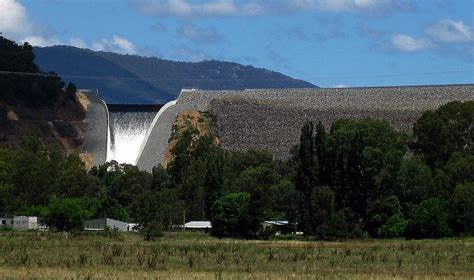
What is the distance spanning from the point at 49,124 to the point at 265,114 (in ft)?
83.4

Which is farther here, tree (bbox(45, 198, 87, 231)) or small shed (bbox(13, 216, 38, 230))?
small shed (bbox(13, 216, 38, 230))

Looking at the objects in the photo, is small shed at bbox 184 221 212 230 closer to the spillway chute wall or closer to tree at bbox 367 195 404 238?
tree at bbox 367 195 404 238

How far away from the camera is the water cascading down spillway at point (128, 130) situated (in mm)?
162125

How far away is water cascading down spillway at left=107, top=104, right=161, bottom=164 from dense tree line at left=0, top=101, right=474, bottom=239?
2627cm

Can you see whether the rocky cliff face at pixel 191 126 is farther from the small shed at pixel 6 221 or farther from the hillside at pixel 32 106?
the small shed at pixel 6 221

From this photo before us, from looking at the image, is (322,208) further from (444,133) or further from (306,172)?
(444,133)

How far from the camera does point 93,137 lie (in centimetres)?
16450

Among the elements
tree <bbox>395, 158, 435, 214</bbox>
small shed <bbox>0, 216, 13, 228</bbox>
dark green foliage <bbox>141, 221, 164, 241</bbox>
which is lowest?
small shed <bbox>0, 216, 13, 228</bbox>

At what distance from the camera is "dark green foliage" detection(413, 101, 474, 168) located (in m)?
116

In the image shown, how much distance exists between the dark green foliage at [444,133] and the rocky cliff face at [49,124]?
49.3 metres

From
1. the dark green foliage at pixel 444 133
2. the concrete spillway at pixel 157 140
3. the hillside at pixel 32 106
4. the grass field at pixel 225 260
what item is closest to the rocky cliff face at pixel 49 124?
the hillside at pixel 32 106

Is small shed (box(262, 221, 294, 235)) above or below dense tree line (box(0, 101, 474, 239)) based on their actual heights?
below

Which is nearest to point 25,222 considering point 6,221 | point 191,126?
point 6,221

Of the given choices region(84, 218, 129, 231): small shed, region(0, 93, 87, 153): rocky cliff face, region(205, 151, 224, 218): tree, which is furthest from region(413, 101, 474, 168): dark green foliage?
region(0, 93, 87, 153): rocky cliff face
